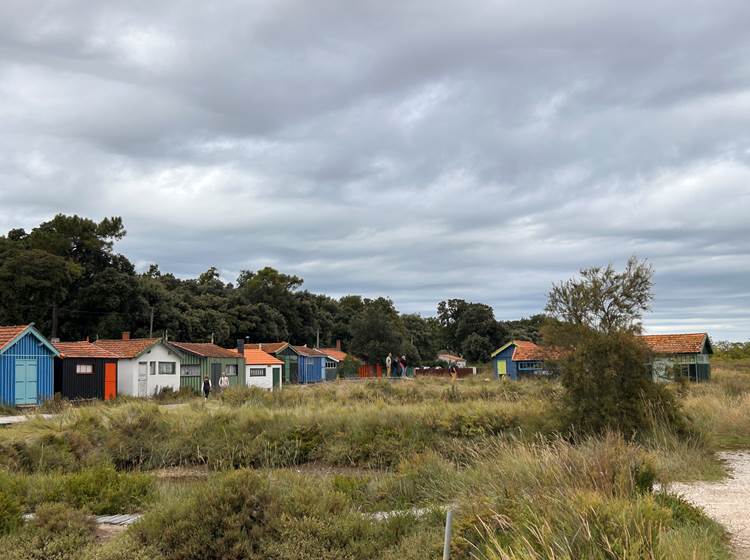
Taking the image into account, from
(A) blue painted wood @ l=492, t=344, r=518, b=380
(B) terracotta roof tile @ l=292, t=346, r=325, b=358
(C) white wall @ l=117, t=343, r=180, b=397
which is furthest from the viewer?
(B) terracotta roof tile @ l=292, t=346, r=325, b=358

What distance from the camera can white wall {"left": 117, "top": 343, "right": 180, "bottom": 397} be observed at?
3928cm

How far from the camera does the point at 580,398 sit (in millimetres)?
14234

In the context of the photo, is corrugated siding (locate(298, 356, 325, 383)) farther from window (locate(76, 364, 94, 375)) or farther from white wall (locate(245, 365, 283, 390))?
window (locate(76, 364, 94, 375))

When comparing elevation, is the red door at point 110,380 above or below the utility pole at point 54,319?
below

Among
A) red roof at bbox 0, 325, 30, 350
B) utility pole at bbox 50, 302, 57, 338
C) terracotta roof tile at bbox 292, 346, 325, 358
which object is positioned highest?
utility pole at bbox 50, 302, 57, 338

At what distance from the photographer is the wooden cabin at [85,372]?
117 feet

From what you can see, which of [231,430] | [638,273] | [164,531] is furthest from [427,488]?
[638,273]

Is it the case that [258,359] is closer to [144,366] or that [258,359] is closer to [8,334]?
[144,366]

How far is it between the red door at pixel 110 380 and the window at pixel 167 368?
3710 millimetres

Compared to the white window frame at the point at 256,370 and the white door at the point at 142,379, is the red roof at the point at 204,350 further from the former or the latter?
the white door at the point at 142,379

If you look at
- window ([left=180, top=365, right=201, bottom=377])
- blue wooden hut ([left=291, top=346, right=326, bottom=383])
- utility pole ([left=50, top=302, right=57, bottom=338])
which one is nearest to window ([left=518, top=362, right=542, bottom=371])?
blue wooden hut ([left=291, top=346, right=326, bottom=383])

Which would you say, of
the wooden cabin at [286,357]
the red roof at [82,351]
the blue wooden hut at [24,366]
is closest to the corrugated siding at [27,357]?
the blue wooden hut at [24,366]

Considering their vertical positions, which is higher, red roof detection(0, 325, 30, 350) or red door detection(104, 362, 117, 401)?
red roof detection(0, 325, 30, 350)

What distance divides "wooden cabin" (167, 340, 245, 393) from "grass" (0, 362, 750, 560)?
2426 centimetres
